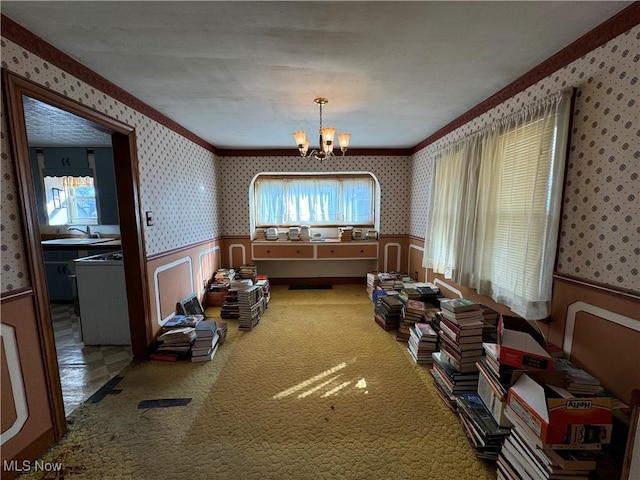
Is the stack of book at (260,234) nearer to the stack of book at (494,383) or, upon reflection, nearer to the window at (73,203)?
the window at (73,203)

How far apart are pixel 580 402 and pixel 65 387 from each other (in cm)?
339

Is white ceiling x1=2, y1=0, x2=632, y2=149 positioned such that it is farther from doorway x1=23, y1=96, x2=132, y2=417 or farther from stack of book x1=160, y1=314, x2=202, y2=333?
stack of book x1=160, y1=314, x2=202, y2=333

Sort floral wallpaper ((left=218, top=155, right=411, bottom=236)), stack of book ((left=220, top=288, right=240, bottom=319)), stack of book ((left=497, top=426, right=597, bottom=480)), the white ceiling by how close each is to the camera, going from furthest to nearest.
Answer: floral wallpaper ((left=218, top=155, right=411, bottom=236)) < stack of book ((left=220, top=288, right=240, bottom=319)) < the white ceiling < stack of book ((left=497, top=426, right=597, bottom=480))

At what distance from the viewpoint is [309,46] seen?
1.68m

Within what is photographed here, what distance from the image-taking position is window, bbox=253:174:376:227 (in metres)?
5.11

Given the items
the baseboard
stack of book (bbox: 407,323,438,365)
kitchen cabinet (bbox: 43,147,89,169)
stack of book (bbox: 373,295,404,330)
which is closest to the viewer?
stack of book (bbox: 407,323,438,365)

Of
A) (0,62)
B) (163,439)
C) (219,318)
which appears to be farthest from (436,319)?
(0,62)

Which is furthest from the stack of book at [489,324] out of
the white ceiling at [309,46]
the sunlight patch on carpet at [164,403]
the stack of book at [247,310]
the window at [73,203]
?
the window at [73,203]

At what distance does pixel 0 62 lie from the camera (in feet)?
4.72

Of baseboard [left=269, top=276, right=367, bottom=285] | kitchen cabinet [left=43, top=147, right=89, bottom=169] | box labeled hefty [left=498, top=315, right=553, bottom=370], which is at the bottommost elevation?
baseboard [left=269, top=276, right=367, bottom=285]

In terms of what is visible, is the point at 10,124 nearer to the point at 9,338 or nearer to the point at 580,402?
the point at 9,338

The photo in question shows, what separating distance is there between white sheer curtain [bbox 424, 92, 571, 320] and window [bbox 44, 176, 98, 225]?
5.27m

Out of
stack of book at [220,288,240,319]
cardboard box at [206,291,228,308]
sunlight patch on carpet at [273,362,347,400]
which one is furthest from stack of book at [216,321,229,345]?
sunlight patch on carpet at [273,362,347,400]

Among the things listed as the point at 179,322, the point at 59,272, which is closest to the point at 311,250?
the point at 179,322
